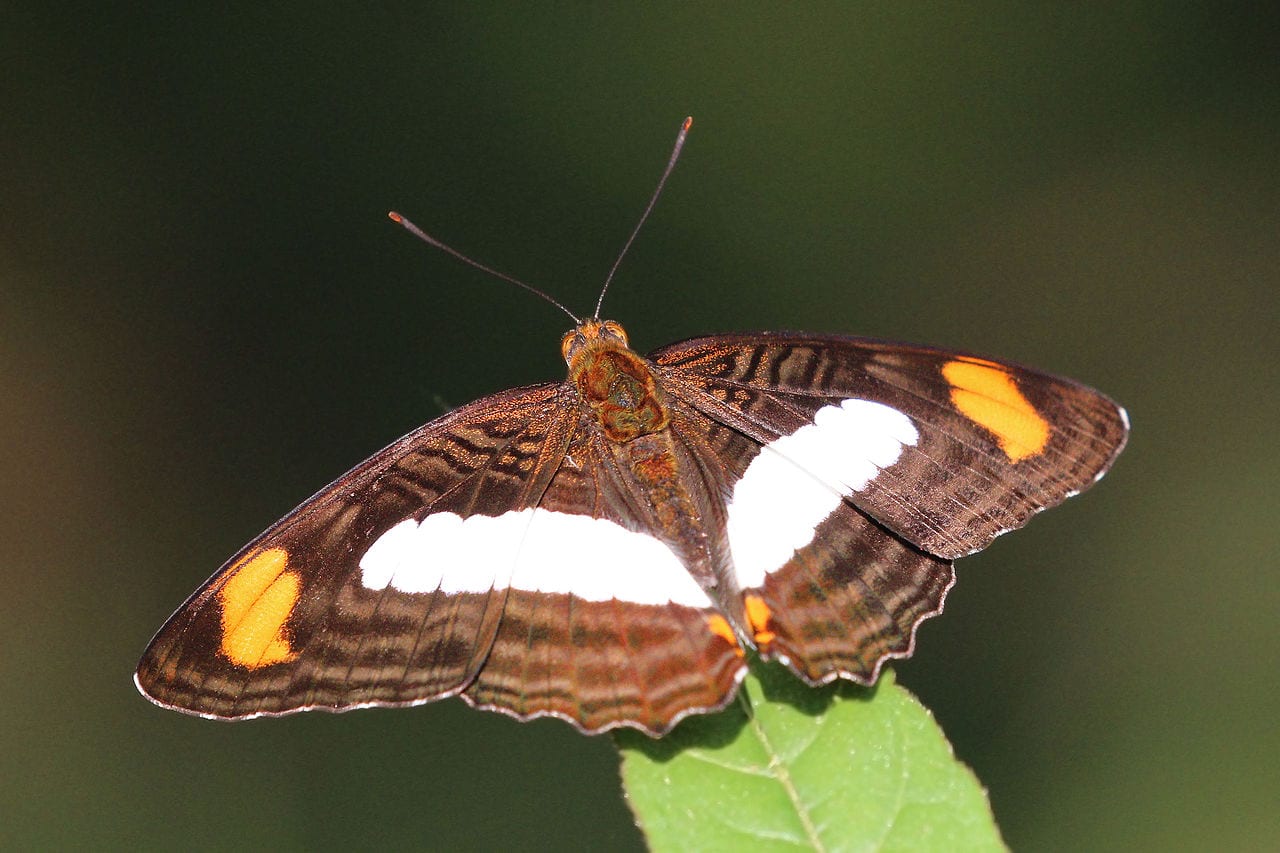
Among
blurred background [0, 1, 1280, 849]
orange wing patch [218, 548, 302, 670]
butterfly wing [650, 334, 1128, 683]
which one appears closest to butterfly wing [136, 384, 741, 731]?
orange wing patch [218, 548, 302, 670]

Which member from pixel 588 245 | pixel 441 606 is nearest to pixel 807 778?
pixel 441 606

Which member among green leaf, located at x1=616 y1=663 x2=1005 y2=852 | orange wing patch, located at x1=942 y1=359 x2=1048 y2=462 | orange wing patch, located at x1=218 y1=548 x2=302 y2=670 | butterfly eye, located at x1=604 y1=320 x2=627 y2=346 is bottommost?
orange wing patch, located at x1=218 y1=548 x2=302 y2=670

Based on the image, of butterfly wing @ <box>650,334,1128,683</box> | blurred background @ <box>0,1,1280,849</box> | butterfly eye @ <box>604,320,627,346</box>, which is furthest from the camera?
blurred background @ <box>0,1,1280,849</box>

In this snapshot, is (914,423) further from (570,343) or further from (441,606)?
(441,606)

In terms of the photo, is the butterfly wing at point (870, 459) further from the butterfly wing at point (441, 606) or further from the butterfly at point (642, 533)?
the butterfly wing at point (441, 606)

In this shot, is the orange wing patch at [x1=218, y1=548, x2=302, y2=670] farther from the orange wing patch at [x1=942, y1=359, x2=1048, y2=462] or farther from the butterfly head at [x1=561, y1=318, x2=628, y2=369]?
the orange wing patch at [x1=942, y1=359, x2=1048, y2=462]

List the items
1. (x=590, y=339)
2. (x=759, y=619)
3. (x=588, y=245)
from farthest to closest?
(x=588, y=245) < (x=590, y=339) < (x=759, y=619)

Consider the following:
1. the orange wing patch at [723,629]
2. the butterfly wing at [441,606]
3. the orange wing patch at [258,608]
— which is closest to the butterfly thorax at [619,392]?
the butterfly wing at [441,606]
